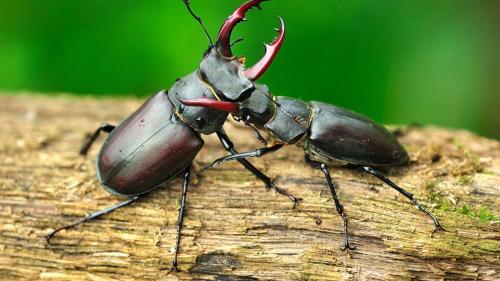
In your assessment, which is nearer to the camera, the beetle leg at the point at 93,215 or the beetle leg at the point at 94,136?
the beetle leg at the point at 93,215

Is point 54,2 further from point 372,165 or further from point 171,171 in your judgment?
point 372,165

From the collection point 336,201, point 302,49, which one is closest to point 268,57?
point 336,201

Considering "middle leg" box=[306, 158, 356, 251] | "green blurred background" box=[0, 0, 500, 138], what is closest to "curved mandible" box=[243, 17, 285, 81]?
"middle leg" box=[306, 158, 356, 251]

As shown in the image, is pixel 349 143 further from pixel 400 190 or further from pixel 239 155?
pixel 239 155

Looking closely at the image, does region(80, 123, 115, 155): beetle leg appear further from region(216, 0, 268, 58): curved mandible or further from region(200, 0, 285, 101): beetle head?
region(216, 0, 268, 58): curved mandible

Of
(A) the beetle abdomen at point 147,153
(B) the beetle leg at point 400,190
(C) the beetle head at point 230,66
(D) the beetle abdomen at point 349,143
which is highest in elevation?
(C) the beetle head at point 230,66

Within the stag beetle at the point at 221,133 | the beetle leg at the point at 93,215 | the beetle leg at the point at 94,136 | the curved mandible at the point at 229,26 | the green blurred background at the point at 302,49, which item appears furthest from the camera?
the green blurred background at the point at 302,49

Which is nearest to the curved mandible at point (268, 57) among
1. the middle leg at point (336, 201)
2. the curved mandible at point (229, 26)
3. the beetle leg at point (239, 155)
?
the curved mandible at point (229, 26)

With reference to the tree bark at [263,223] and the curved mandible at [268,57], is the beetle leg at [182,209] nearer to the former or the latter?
the tree bark at [263,223]
